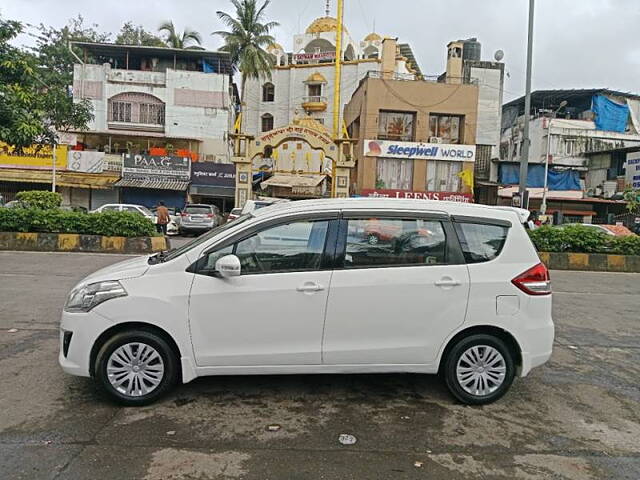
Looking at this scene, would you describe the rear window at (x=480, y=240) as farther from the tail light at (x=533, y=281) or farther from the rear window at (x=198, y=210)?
the rear window at (x=198, y=210)

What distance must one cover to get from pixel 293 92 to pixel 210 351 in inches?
1571

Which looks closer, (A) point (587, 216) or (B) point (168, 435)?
(B) point (168, 435)

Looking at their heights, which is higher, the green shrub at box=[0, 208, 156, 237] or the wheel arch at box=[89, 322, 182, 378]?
the green shrub at box=[0, 208, 156, 237]

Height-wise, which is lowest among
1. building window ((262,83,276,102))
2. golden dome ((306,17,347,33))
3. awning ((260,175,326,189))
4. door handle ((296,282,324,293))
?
door handle ((296,282,324,293))

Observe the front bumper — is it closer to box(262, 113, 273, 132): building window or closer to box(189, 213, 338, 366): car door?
box(189, 213, 338, 366): car door

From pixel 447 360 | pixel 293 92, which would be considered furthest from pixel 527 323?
pixel 293 92

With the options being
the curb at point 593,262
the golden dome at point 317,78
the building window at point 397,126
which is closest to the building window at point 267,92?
the golden dome at point 317,78

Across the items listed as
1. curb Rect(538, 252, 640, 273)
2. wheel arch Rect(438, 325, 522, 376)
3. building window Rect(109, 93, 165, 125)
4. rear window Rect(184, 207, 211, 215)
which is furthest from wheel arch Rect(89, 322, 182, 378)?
building window Rect(109, 93, 165, 125)

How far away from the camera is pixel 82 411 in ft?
12.8

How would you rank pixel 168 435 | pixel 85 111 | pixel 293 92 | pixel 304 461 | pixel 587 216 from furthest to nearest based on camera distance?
pixel 293 92 → pixel 587 216 → pixel 85 111 → pixel 168 435 → pixel 304 461

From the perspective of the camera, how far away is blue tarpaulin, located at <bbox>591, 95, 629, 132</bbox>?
121ft

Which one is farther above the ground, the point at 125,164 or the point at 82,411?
the point at 125,164

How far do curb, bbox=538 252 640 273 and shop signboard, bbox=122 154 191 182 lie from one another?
2275cm

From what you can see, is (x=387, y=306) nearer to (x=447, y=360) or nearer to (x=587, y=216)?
(x=447, y=360)
